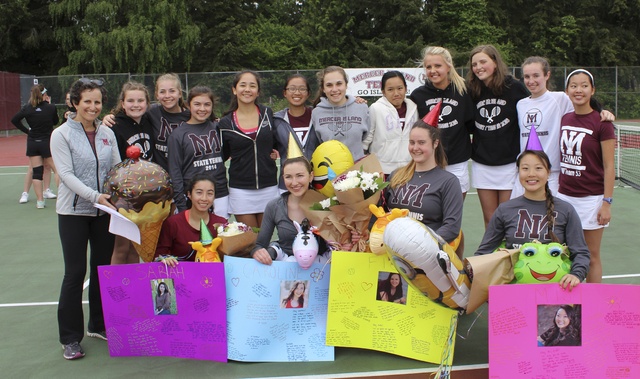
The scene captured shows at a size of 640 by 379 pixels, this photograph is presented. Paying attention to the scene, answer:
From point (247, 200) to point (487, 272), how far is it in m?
2.24

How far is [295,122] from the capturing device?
5.40 m

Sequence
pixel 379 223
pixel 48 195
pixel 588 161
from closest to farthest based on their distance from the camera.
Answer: pixel 379 223 < pixel 588 161 < pixel 48 195

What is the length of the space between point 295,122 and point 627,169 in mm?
9523

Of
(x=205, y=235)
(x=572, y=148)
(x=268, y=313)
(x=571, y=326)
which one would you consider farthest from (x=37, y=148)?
(x=571, y=326)

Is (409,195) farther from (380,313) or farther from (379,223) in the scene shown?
(380,313)

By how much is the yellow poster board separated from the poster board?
0.64 feet

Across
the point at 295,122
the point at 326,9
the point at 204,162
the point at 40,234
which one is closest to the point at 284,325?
the point at 204,162

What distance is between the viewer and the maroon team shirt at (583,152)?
445cm

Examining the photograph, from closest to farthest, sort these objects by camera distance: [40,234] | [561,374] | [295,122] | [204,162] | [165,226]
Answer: [561,374]
[165,226]
[204,162]
[295,122]
[40,234]

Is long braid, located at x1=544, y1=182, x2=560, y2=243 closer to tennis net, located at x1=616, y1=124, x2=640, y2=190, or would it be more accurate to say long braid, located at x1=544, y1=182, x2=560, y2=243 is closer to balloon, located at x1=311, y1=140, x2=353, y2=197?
balloon, located at x1=311, y1=140, x2=353, y2=197

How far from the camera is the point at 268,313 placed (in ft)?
13.7

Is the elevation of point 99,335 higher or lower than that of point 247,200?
lower

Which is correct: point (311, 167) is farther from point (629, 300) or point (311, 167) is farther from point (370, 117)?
point (629, 300)

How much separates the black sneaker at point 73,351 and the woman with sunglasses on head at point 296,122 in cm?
206
